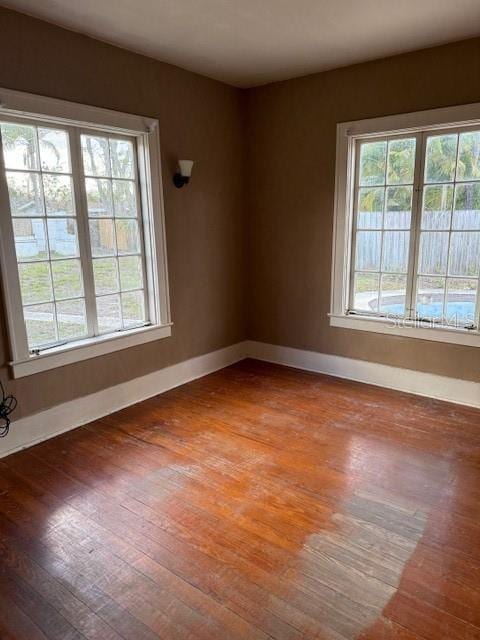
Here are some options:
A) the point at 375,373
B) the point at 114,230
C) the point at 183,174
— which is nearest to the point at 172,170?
the point at 183,174

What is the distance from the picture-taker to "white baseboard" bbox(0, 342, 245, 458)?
296 cm

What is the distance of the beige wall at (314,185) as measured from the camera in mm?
3348

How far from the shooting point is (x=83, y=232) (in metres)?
3.19

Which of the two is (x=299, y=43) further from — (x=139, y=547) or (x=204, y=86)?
(x=139, y=547)

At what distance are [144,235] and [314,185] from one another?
1635 mm

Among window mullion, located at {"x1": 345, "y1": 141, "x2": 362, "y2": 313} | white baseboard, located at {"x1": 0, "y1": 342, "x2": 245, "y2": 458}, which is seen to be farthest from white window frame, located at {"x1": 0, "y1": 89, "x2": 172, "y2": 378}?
window mullion, located at {"x1": 345, "y1": 141, "x2": 362, "y2": 313}

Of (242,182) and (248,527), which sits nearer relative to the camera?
(248,527)

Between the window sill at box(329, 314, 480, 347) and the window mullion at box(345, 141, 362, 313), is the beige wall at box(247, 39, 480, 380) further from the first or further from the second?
the window mullion at box(345, 141, 362, 313)

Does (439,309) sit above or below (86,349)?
above

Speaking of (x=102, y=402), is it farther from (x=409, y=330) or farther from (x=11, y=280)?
(x=409, y=330)

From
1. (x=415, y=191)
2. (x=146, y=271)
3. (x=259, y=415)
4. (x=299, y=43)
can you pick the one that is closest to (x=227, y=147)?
(x=299, y=43)

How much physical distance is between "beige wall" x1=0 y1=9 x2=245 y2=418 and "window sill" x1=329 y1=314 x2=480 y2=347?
122 centimetres

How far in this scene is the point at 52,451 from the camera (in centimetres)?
292

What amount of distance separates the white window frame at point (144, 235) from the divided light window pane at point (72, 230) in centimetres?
6
